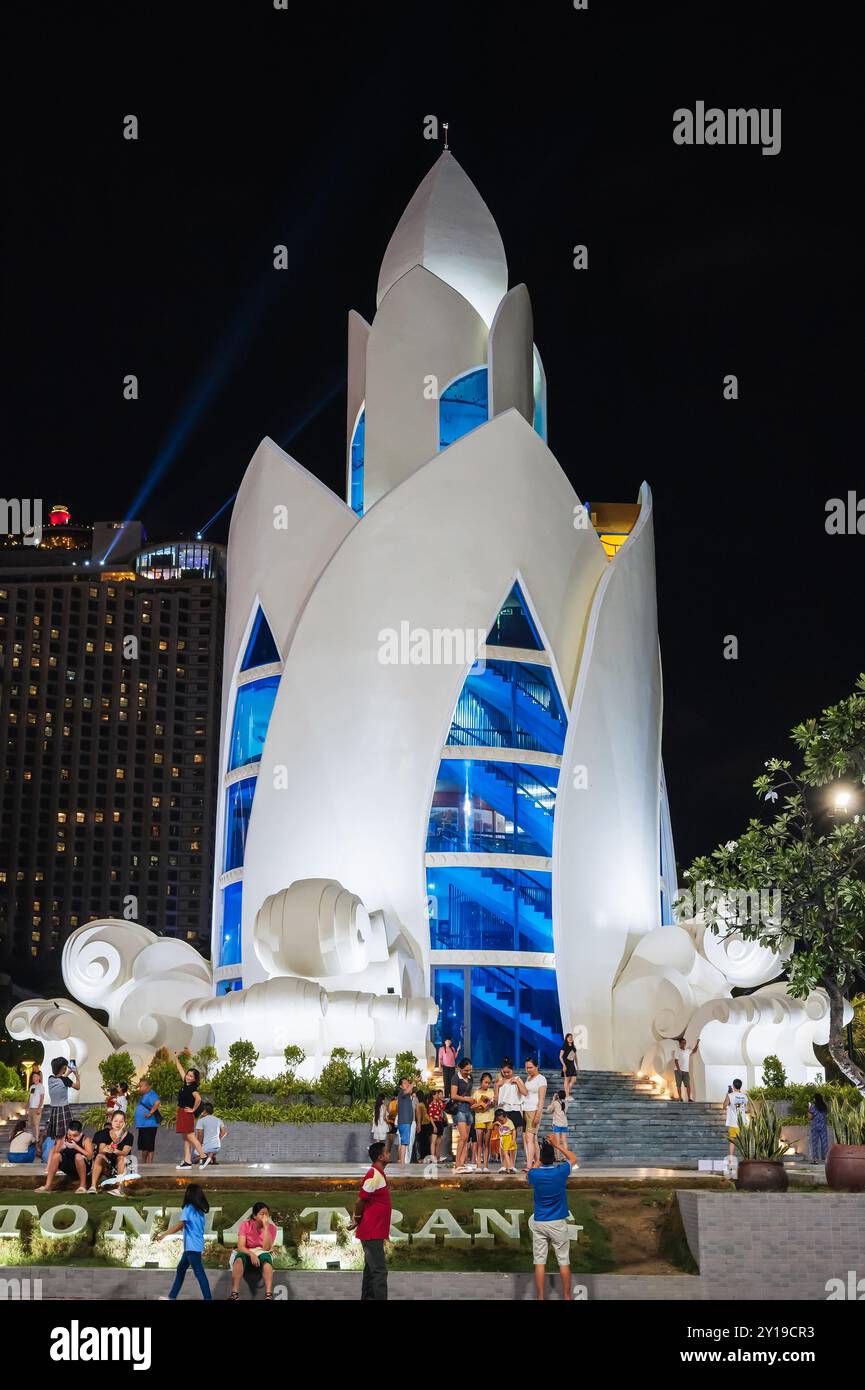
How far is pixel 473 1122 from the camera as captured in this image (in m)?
20.5

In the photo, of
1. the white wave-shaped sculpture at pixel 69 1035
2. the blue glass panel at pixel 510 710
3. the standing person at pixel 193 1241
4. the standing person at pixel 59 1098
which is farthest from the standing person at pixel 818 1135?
the white wave-shaped sculpture at pixel 69 1035

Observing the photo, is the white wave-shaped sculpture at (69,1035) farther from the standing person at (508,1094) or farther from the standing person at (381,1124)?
the standing person at (508,1094)

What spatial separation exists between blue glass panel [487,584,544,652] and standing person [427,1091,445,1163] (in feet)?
44.4

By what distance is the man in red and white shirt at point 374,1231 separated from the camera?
11656 mm

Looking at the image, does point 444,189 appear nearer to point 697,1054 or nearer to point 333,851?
point 333,851

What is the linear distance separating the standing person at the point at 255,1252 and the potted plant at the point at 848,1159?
5375 millimetres

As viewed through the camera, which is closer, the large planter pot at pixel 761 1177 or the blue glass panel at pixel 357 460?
the large planter pot at pixel 761 1177

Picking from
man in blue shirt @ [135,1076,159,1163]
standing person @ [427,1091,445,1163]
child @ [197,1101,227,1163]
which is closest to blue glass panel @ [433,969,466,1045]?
standing person @ [427,1091,445,1163]

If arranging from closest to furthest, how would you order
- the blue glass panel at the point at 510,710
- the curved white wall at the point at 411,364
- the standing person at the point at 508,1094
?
the standing person at the point at 508,1094
the blue glass panel at the point at 510,710
the curved white wall at the point at 411,364

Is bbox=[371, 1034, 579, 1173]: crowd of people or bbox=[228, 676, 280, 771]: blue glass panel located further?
bbox=[228, 676, 280, 771]: blue glass panel

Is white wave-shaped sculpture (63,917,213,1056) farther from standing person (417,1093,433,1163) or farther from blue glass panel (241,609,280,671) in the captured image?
standing person (417,1093,433,1163)

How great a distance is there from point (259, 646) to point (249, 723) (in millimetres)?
1847

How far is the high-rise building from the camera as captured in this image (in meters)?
89.9
